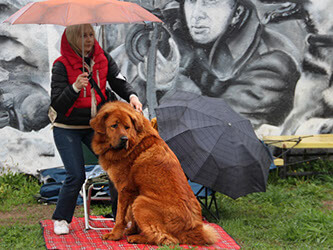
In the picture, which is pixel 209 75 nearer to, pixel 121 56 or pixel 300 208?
pixel 121 56

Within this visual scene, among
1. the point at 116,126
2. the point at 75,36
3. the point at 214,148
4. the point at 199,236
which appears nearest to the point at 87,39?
the point at 75,36

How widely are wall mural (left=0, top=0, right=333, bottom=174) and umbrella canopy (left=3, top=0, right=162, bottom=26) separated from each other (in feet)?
10.3

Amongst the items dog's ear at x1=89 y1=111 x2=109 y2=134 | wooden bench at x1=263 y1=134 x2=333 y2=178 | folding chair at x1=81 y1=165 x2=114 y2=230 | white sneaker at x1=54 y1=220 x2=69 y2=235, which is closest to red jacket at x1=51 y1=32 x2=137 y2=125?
dog's ear at x1=89 y1=111 x2=109 y2=134

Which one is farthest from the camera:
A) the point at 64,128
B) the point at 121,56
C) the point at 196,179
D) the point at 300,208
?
the point at 121,56

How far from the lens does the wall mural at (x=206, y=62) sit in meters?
7.06

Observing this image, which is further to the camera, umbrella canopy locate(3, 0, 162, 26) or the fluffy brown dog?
the fluffy brown dog

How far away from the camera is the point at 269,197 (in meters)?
6.49

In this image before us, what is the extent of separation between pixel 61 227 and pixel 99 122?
4.04 ft

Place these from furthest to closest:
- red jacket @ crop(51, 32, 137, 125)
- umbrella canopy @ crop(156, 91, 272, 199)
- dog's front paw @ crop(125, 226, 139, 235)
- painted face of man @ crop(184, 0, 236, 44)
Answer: painted face of man @ crop(184, 0, 236, 44)
umbrella canopy @ crop(156, 91, 272, 199)
dog's front paw @ crop(125, 226, 139, 235)
red jacket @ crop(51, 32, 137, 125)

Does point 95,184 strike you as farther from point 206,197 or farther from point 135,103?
point 135,103

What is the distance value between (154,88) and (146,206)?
3436 millimetres

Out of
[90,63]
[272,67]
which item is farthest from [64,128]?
[272,67]

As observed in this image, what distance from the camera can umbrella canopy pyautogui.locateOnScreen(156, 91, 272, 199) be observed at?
5020 mm

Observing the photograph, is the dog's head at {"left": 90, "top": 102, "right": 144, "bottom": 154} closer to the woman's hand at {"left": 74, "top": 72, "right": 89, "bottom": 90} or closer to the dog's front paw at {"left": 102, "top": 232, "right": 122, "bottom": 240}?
the woman's hand at {"left": 74, "top": 72, "right": 89, "bottom": 90}
